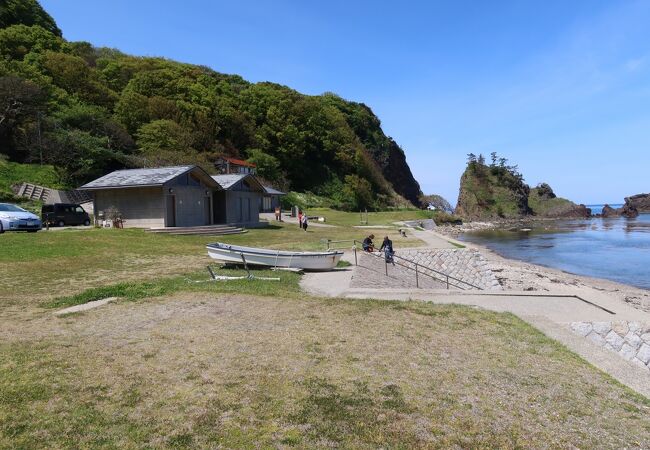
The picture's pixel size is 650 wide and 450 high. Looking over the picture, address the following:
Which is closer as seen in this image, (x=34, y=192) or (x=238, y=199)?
(x=238, y=199)

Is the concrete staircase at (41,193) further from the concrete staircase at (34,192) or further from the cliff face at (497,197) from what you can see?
the cliff face at (497,197)

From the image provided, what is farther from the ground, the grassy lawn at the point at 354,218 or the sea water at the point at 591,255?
the grassy lawn at the point at 354,218

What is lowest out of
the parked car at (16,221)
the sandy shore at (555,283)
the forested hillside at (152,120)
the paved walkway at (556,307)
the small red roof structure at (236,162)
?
the sandy shore at (555,283)

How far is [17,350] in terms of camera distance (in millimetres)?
6133

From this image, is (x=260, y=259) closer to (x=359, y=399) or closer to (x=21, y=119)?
(x=359, y=399)

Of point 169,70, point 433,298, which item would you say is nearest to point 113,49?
point 169,70

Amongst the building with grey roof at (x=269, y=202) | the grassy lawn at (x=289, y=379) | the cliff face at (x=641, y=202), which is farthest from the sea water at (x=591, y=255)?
the cliff face at (x=641, y=202)

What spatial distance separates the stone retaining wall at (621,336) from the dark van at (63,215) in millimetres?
29630

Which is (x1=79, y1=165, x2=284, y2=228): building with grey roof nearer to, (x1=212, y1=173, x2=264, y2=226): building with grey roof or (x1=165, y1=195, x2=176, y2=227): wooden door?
(x1=165, y1=195, x2=176, y2=227): wooden door

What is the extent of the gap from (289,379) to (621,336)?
25.1 ft

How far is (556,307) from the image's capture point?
10.6m

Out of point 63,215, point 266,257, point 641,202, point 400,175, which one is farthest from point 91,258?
point 641,202

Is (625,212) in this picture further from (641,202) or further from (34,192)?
(34,192)

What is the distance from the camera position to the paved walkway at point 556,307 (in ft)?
23.1
